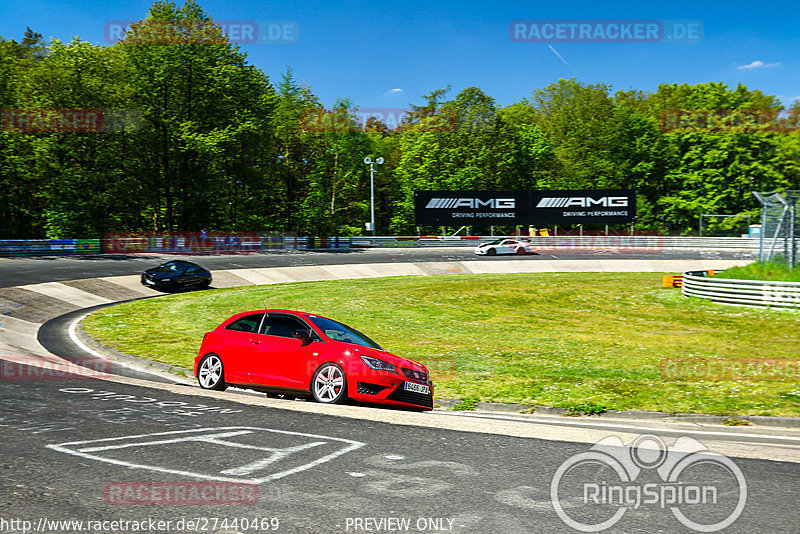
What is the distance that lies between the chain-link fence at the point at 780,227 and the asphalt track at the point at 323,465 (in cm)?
1940

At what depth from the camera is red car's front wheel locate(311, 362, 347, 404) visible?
1060cm

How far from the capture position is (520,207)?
6162 centimetres

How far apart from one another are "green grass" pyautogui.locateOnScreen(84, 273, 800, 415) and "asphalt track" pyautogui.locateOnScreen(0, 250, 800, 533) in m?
1.82

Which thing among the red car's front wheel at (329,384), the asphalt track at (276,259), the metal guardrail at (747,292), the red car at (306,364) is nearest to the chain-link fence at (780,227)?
the metal guardrail at (747,292)

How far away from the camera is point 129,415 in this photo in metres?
9.04

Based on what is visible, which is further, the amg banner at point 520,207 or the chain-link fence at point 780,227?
the amg banner at point 520,207

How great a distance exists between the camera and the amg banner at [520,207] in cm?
6134

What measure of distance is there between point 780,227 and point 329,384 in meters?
24.0

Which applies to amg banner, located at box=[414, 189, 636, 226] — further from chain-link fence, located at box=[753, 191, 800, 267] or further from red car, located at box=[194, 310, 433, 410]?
red car, located at box=[194, 310, 433, 410]

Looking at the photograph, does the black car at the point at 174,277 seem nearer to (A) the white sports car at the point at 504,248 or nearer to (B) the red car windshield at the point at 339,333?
A: (B) the red car windshield at the point at 339,333

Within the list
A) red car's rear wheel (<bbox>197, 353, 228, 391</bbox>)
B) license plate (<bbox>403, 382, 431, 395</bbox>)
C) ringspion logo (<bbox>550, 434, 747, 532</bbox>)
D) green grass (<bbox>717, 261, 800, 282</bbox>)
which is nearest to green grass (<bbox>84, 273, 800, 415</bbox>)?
license plate (<bbox>403, 382, 431, 395</bbox>)

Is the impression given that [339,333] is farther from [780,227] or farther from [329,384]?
[780,227]

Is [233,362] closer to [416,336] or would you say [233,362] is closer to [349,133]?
[416,336]

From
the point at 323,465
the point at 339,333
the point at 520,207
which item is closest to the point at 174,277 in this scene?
the point at 339,333
